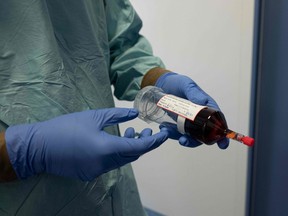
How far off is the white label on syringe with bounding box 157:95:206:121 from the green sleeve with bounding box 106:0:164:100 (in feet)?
0.66

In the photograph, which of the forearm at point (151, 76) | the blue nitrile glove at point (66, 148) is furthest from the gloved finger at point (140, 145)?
the forearm at point (151, 76)

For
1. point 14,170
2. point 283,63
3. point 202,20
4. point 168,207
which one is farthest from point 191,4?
point 168,207

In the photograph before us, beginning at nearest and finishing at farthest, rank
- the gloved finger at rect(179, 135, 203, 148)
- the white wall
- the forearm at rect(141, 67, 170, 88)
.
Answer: the gloved finger at rect(179, 135, 203, 148) < the forearm at rect(141, 67, 170, 88) < the white wall

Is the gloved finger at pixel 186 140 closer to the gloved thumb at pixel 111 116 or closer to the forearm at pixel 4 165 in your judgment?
the gloved thumb at pixel 111 116

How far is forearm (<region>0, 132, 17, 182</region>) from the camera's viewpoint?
1.62 feet

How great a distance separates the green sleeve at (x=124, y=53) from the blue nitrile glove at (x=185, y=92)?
69 millimetres

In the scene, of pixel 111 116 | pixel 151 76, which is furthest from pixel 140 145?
pixel 151 76

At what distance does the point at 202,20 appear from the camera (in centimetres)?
111

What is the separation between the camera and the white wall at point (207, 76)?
1057 millimetres

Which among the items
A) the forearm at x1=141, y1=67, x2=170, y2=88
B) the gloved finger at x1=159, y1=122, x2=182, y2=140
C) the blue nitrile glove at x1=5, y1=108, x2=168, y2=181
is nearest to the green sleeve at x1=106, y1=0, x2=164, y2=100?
the forearm at x1=141, y1=67, x2=170, y2=88

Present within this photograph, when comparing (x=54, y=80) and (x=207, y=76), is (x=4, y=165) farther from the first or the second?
(x=207, y=76)

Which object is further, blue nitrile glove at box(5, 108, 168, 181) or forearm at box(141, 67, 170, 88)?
forearm at box(141, 67, 170, 88)

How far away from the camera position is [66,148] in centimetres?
52

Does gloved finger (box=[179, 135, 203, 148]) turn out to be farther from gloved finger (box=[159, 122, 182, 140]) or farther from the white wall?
the white wall
